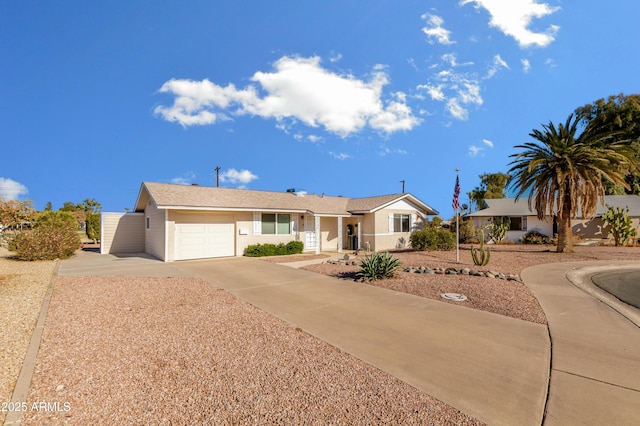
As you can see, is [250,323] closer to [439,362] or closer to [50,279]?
[439,362]

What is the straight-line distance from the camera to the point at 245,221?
17812 millimetres

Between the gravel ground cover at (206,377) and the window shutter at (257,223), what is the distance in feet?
37.6

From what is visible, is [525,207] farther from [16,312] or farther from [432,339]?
[16,312]

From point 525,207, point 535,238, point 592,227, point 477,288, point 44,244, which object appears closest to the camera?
point 477,288

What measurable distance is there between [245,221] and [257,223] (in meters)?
0.69

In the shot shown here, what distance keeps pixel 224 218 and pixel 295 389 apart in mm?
14715

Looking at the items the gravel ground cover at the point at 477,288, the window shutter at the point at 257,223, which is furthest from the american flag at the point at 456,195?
the window shutter at the point at 257,223

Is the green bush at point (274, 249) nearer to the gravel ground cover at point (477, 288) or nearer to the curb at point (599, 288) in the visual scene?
the gravel ground cover at point (477, 288)

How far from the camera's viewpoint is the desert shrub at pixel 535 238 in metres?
25.6

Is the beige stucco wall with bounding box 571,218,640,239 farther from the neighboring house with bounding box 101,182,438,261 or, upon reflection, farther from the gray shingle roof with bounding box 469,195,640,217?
the neighboring house with bounding box 101,182,438,261

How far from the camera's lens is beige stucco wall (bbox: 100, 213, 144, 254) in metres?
19.6

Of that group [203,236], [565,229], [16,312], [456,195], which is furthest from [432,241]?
[16,312]

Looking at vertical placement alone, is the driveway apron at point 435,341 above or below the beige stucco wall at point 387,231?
below

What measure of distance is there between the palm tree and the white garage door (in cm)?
1676
